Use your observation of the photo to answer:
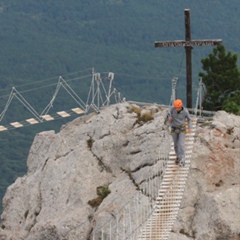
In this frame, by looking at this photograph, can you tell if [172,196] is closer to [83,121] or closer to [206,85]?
[83,121]

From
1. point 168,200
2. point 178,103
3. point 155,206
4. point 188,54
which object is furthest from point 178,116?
point 188,54

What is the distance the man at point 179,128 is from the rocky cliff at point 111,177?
1.81 ft

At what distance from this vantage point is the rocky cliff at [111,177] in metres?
42.1

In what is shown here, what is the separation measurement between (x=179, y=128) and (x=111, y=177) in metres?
3.86

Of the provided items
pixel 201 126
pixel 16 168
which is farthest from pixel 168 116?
pixel 16 168

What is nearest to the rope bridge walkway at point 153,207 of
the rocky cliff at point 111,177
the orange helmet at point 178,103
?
the rocky cliff at point 111,177

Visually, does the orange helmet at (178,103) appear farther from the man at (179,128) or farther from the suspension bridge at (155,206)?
the suspension bridge at (155,206)

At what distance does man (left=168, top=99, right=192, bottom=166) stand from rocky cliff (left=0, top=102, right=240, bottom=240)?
1.81ft

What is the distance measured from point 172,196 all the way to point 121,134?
538 centimetres

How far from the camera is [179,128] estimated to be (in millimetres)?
44031

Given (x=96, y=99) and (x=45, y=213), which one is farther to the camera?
(x=96, y=99)

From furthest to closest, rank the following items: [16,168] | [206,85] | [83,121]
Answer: [16,168]
[206,85]
[83,121]

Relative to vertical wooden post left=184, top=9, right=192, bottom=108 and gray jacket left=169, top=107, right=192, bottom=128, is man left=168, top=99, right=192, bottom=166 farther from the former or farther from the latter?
vertical wooden post left=184, top=9, right=192, bottom=108

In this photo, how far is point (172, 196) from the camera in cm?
4291
